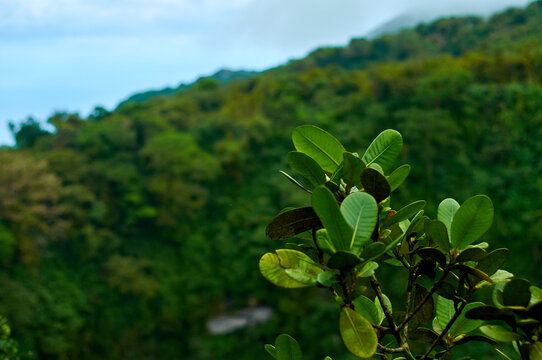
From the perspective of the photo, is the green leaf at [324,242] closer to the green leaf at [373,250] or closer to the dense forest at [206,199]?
the green leaf at [373,250]

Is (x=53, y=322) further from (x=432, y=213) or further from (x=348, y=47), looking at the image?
(x=348, y=47)

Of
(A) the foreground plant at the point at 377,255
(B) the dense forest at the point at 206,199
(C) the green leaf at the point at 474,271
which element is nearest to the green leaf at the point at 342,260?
(A) the foreground plant at the point at 377,255

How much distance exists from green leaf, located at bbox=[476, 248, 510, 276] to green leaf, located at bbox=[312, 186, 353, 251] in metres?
0.14

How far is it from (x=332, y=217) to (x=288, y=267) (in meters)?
0.07

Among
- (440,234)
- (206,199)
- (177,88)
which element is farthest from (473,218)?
(177,88)

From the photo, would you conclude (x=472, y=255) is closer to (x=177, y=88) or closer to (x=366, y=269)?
(x=366, y=269)

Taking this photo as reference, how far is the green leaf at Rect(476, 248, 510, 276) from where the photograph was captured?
1.21 ft

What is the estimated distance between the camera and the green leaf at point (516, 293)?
1.04ft

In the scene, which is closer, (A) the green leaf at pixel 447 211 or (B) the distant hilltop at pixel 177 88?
(A) the green leaf at pixel 447 211

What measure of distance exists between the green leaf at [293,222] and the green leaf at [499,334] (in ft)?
0.53

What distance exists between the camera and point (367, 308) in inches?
17.1

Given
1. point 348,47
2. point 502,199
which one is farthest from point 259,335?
point 348,47

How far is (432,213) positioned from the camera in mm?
7168

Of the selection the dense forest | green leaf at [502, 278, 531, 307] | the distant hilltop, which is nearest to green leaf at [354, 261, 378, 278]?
green leaf at [502, 278, 531, 307]
